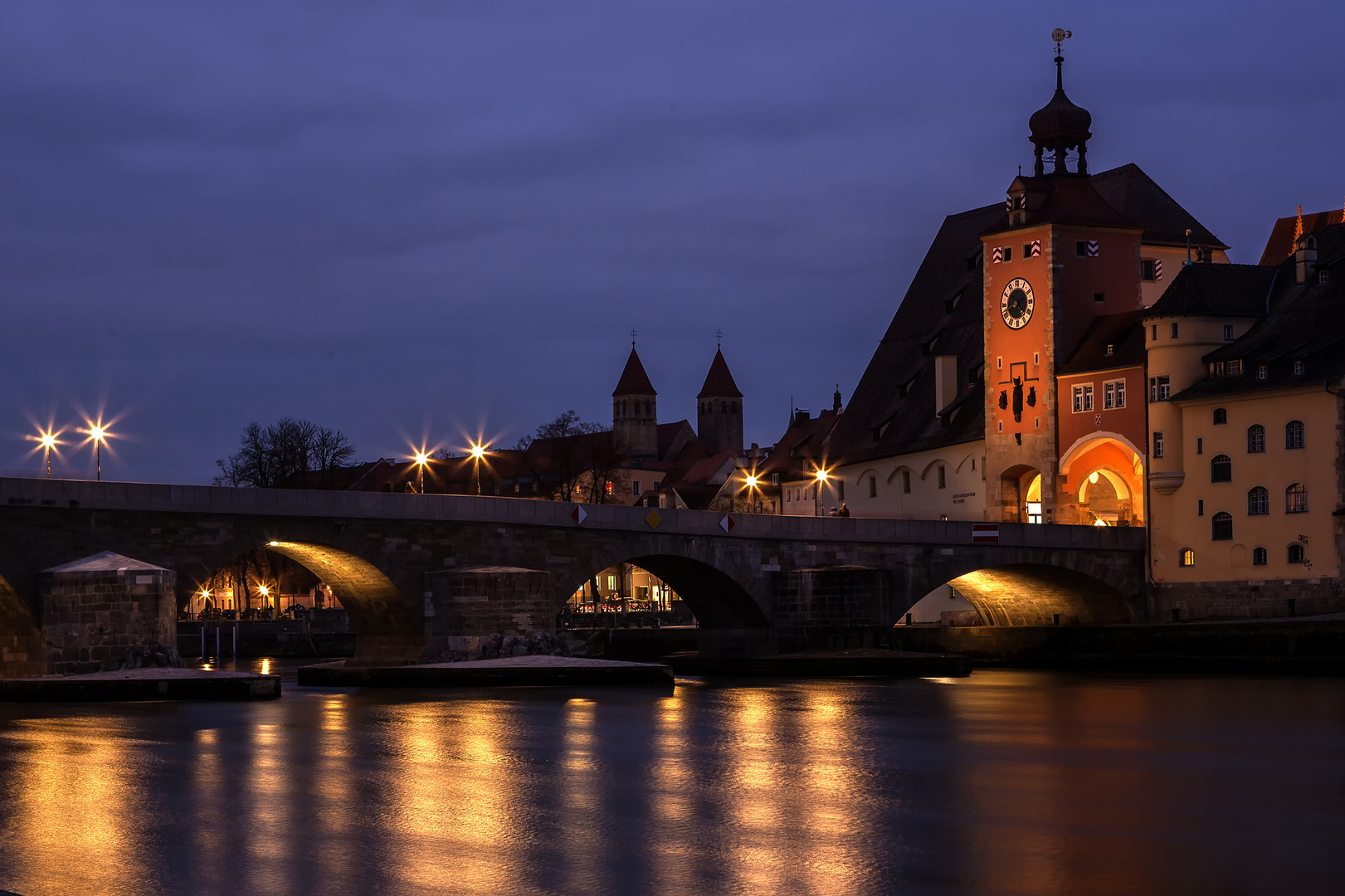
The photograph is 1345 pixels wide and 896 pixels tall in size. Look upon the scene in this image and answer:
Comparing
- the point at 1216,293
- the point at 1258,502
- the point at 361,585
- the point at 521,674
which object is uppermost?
the point at 1216,293

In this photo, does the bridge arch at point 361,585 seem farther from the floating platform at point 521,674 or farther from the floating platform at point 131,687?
the floating platform at point 131,687

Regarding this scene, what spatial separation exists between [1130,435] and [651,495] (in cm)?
7276

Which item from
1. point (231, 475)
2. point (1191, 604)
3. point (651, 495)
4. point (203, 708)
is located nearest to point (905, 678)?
point (1191, 604)

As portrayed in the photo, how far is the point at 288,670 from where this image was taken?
209 ft

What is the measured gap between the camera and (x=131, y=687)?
38938mm

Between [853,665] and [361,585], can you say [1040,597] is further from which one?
[361,585]

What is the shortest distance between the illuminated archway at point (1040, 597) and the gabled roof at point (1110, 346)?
23.9 ft

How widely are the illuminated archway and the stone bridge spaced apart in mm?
83

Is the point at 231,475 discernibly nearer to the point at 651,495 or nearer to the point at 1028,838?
the point at 651,495

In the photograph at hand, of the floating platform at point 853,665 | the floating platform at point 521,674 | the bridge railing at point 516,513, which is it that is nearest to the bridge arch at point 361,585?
the bridge railing at point 516,513

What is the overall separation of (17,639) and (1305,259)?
40095mm

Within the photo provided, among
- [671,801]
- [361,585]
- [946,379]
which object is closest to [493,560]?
[361,585]

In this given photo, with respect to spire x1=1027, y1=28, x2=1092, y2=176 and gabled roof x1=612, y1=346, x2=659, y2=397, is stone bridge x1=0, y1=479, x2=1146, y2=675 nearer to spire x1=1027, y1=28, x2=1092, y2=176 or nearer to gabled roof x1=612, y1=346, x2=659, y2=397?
spire x1=1027, y1=28, x2=1092, y2=176

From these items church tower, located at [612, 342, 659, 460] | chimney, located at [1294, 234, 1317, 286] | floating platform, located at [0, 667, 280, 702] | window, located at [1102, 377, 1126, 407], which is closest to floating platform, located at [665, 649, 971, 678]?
window, located at [1102, 377, 1126, 407]
